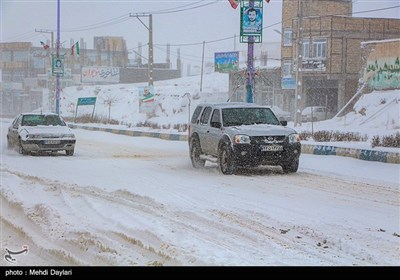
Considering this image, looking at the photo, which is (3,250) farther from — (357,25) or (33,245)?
(357,25)

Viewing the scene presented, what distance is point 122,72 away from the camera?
92.8 meters

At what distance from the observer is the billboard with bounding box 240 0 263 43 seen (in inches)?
734

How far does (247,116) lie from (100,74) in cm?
7672

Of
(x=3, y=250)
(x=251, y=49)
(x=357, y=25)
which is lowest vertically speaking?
(x=3, y=250)

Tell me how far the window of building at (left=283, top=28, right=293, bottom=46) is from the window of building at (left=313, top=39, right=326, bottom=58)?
12.6 ft

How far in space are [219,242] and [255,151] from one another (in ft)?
19.6

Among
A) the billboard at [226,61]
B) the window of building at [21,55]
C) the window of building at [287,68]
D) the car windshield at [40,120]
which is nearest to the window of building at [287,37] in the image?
the window of building at [287,68]

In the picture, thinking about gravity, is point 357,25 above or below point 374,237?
above

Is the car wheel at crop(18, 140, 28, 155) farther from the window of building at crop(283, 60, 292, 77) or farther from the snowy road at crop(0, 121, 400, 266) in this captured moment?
the window of building at crop(283, 60, 292, 77)

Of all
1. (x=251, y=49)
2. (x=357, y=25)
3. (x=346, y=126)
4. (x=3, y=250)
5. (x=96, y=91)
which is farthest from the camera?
(x=96, y=91)

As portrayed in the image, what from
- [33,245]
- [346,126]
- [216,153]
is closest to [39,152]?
[216,153]

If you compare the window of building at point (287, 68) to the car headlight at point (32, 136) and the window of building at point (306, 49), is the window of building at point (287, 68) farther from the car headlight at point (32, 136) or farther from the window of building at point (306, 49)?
the car headlight at point (32, 136)

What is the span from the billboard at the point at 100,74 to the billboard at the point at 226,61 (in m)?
34.1

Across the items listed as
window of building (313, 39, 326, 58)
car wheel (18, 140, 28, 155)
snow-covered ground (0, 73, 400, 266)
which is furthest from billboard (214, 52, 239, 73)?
snow-covered ground (0, 73, 400, 266)
